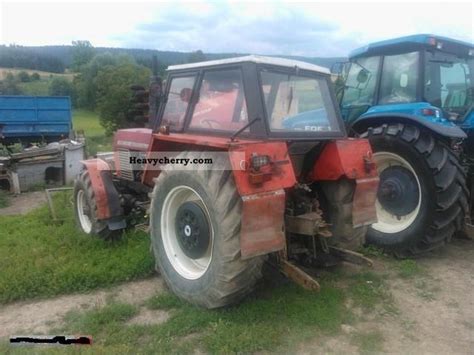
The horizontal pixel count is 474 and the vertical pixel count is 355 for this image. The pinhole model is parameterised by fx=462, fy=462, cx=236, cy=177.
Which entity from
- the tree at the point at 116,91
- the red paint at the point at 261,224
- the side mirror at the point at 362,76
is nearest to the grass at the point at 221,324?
the red paint at the point at 261,224

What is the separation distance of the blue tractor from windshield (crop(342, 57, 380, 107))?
0.01 meters

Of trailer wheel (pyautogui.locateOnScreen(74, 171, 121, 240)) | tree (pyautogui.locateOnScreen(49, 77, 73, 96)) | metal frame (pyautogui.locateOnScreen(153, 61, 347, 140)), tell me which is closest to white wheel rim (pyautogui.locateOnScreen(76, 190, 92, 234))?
trailer wheel (pyautogui.locateOnScreen(74, 171, 121, 240))

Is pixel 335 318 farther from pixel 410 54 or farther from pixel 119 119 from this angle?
pixel 119 119

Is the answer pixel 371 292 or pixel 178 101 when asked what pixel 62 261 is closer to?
pixel 178 101

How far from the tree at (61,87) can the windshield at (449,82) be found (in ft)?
126

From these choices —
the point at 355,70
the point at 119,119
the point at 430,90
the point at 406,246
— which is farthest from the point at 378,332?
the point at 119,119

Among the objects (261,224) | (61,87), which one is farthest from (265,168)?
(61,87)

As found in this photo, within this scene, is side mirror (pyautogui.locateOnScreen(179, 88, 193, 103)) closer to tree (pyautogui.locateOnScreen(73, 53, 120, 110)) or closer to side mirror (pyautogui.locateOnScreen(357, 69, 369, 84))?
side mirror (pyautogui.locateOnScreen(357, 69, 369, 84))

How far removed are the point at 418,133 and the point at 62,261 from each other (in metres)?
4.02

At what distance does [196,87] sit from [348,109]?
3251 millimetres

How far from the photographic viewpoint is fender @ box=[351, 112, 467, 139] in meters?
4.86

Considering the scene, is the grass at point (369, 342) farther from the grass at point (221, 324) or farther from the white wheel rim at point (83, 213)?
the white wheel rim at point (83, 213)

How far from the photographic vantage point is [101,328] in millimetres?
3639

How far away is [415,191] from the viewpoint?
511cm
